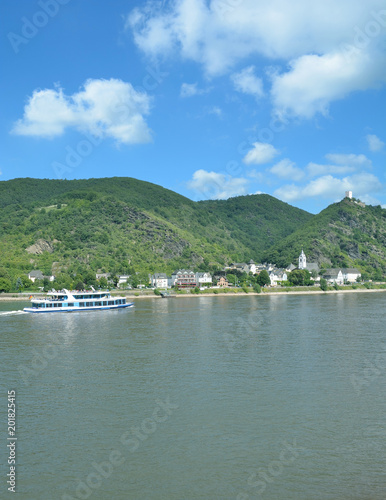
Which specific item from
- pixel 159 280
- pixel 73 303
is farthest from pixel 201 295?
pixel 73 303

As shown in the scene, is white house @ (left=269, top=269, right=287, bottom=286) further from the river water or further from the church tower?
the river water

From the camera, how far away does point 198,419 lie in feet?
62.0

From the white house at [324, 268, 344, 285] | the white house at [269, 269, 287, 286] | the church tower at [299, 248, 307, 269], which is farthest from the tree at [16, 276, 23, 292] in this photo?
the church tower at [299, 248, 307, 269]

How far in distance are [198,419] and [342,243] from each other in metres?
169

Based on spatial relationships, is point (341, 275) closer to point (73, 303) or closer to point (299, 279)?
point (299, 279)

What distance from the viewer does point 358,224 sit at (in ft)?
629

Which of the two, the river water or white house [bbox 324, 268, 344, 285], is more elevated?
white house [bbox 324, 268, 344, 285]

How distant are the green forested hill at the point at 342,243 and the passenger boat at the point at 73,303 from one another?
10846cm

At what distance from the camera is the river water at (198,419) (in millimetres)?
13961

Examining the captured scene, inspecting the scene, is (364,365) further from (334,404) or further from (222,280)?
(222,280)

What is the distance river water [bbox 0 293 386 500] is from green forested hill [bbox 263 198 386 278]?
134115 mm

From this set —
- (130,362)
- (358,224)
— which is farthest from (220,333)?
(358,224)
